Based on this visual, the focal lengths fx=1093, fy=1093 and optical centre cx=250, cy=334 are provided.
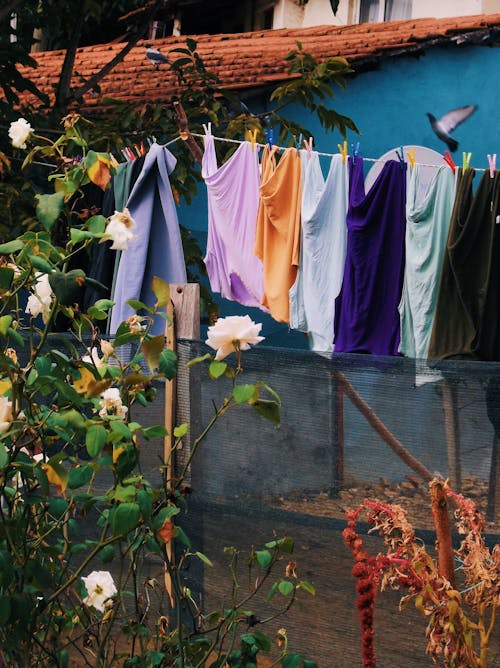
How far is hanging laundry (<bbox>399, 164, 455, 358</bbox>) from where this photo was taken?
14.4 feet

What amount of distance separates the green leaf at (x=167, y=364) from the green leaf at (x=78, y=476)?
0.25 meters

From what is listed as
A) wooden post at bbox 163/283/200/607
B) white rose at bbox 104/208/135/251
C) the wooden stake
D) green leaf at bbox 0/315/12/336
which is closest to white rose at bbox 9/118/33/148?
white rose at bbox 104/208/135/251

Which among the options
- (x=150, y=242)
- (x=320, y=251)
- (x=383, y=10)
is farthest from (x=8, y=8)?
(x=383, y=10)

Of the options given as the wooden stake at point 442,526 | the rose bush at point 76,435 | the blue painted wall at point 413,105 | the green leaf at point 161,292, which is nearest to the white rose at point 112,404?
the rose bush at point 76,435

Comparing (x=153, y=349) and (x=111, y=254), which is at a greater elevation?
(x=111, y=254)

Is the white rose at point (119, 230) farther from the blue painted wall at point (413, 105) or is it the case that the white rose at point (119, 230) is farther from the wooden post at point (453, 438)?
the blue painted wall at point (413, 105)

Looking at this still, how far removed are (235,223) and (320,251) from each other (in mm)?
466

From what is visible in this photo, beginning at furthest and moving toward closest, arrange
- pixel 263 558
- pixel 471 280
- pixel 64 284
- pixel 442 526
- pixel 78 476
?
1. pixel 471 280
2. pixel 442 526
3. pixel 263 558
4. pixel 78 476
5. pixel 64 284

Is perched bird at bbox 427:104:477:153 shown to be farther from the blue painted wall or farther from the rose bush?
the rose bush

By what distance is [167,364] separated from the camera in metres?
2.28

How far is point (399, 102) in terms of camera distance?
757 cm

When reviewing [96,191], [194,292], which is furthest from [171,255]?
[194,292]

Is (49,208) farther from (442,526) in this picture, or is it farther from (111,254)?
(111,254)

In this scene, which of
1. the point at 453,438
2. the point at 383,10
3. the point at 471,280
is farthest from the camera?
the point at 383,10
